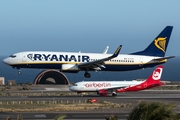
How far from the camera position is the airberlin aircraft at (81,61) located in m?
78.2

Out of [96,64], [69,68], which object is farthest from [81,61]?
[69,68]

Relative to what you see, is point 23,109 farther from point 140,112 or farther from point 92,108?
point 140,112

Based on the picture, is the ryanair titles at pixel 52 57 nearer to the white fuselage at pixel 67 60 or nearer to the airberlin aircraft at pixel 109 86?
the white fuselage at pixel 67 60

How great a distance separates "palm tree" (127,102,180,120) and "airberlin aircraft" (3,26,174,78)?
192 feet

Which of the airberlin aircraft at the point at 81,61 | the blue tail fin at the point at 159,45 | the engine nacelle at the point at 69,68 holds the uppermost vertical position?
the blue tail fin at the point at 159,45

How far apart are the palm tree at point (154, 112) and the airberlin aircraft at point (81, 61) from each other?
58.6 metres

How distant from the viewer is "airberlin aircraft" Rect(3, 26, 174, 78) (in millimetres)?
78188

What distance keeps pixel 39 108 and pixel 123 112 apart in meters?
10.6

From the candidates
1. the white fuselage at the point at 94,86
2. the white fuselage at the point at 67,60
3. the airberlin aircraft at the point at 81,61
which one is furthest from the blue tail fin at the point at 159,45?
the white fuselage at the point at 94,86

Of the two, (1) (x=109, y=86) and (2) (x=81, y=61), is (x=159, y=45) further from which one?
(2) (x=81, y=61)

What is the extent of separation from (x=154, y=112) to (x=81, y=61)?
201ft

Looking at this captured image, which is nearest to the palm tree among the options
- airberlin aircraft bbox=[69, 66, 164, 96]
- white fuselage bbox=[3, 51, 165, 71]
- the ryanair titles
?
white fuselage bbox=[3, 51, 165, 71]

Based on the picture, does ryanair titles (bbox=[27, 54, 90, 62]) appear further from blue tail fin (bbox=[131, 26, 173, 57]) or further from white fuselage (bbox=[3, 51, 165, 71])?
blue tail fin (bbox=[131, 26, 173, 57])

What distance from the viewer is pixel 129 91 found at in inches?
3415
